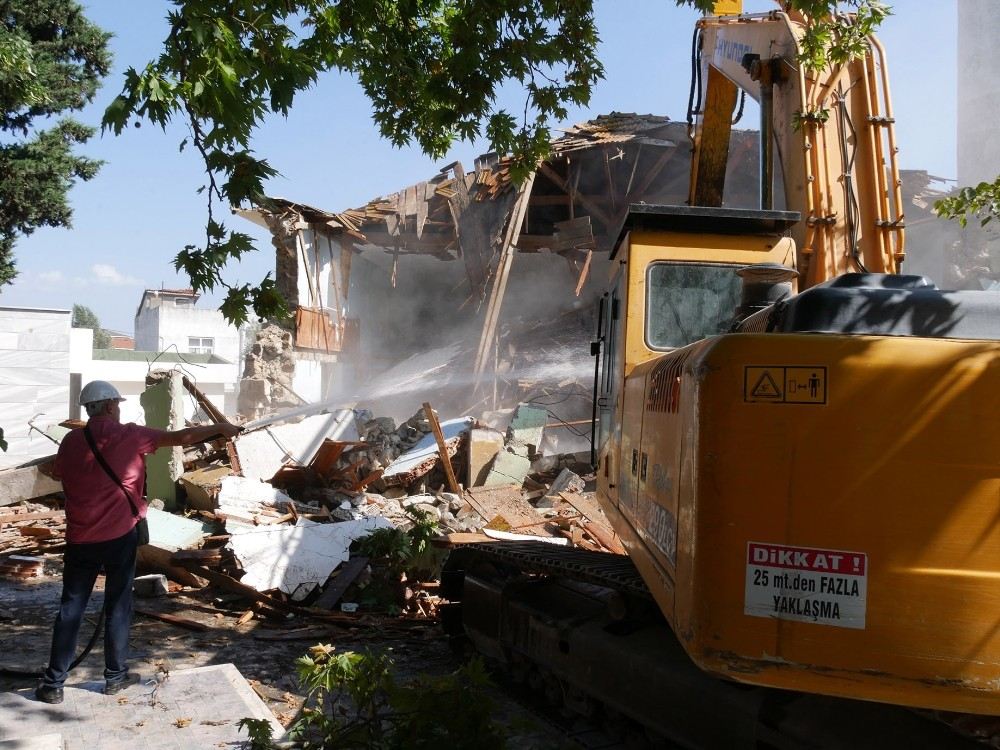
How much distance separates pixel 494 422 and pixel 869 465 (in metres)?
14.6

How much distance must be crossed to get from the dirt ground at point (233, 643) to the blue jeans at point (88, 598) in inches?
→ 20.1

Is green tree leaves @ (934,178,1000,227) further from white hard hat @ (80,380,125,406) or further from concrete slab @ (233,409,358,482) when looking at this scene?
concrete slab @ (233,409,358,482)

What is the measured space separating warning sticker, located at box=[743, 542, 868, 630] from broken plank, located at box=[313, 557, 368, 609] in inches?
223

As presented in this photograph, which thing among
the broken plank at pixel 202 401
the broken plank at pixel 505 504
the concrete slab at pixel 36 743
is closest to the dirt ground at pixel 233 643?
the concrete slab at pixel 36 743

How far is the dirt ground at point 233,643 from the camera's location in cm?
571

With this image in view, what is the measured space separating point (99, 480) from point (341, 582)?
312 cm

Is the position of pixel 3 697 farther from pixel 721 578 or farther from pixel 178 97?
pixel 721 578

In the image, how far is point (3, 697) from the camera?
203 inches

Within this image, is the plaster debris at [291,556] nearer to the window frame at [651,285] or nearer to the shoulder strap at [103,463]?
the shoulder strap at [103,463]

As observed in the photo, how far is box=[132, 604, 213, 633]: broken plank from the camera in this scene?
7.25 m

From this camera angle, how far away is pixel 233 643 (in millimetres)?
6926

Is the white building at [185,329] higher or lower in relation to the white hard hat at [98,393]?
higher

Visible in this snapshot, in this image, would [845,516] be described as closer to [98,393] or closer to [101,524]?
[101,524]

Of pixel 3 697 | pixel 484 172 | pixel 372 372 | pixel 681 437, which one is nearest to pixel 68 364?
pixel 372 372
